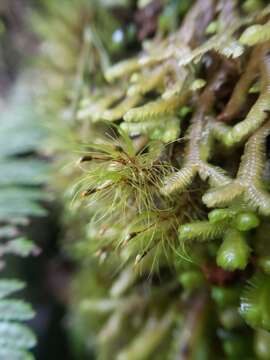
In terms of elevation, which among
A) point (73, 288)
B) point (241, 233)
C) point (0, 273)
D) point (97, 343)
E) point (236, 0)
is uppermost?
point (236, 0)

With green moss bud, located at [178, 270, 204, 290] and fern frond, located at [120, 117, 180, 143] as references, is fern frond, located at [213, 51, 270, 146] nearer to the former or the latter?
fern frond, located at [120, 117, 180, 143]

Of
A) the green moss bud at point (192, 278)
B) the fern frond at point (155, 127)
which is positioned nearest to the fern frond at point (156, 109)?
the fern frond at point (155, 127)

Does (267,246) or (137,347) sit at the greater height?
(267,246)

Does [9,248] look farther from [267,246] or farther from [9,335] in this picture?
[267,246]

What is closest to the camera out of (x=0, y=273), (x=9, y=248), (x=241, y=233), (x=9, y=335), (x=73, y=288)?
(x=241, y=233)

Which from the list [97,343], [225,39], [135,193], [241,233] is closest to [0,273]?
[97,343]

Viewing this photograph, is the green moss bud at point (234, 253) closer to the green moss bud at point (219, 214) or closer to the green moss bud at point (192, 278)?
the green moss bud at point (219, 214)

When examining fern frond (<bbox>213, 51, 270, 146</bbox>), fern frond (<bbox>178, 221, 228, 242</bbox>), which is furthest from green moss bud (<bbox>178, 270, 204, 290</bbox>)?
fern frond (<bbox>213, 51, 270, 146</bbox>)
